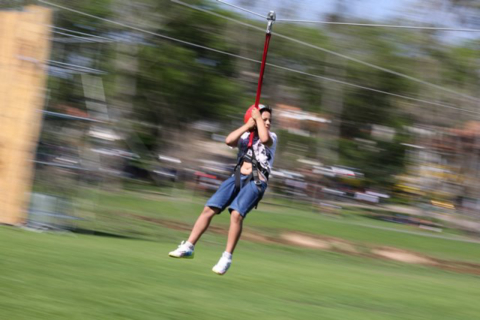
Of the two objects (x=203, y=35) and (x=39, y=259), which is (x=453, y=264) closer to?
(x=39, y=259)

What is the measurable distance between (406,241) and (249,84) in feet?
40.0

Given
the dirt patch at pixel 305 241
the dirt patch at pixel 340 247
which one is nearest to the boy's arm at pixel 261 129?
the dirt patch at pixel 340 247

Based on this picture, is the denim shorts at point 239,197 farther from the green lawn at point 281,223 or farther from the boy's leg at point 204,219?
the green lawn at point 281,223

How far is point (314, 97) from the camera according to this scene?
34.3 metres

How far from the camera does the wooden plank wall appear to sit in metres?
12.2

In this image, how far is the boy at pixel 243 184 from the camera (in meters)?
8.35

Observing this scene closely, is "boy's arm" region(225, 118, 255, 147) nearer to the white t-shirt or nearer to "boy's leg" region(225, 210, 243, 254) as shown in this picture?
the white t-shirt

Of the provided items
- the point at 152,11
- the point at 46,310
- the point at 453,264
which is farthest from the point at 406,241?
the point at 46,310

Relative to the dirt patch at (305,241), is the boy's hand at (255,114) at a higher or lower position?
higher

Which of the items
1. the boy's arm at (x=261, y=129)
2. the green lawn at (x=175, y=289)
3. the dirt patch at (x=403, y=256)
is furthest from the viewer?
the dirt patch at (x=403, y=256)

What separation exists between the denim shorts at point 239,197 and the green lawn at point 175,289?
2.55 ft

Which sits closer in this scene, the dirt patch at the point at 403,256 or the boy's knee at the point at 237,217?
the boy's knee at the point at 237,217

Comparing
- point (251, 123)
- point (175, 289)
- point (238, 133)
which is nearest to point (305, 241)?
point (238, 133)

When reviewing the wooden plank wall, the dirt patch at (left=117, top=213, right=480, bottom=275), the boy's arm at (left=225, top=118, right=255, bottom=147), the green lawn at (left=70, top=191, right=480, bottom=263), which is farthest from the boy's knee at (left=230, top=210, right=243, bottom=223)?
the dirt patch at (left=117, top=213, right=480, bottom=275)
